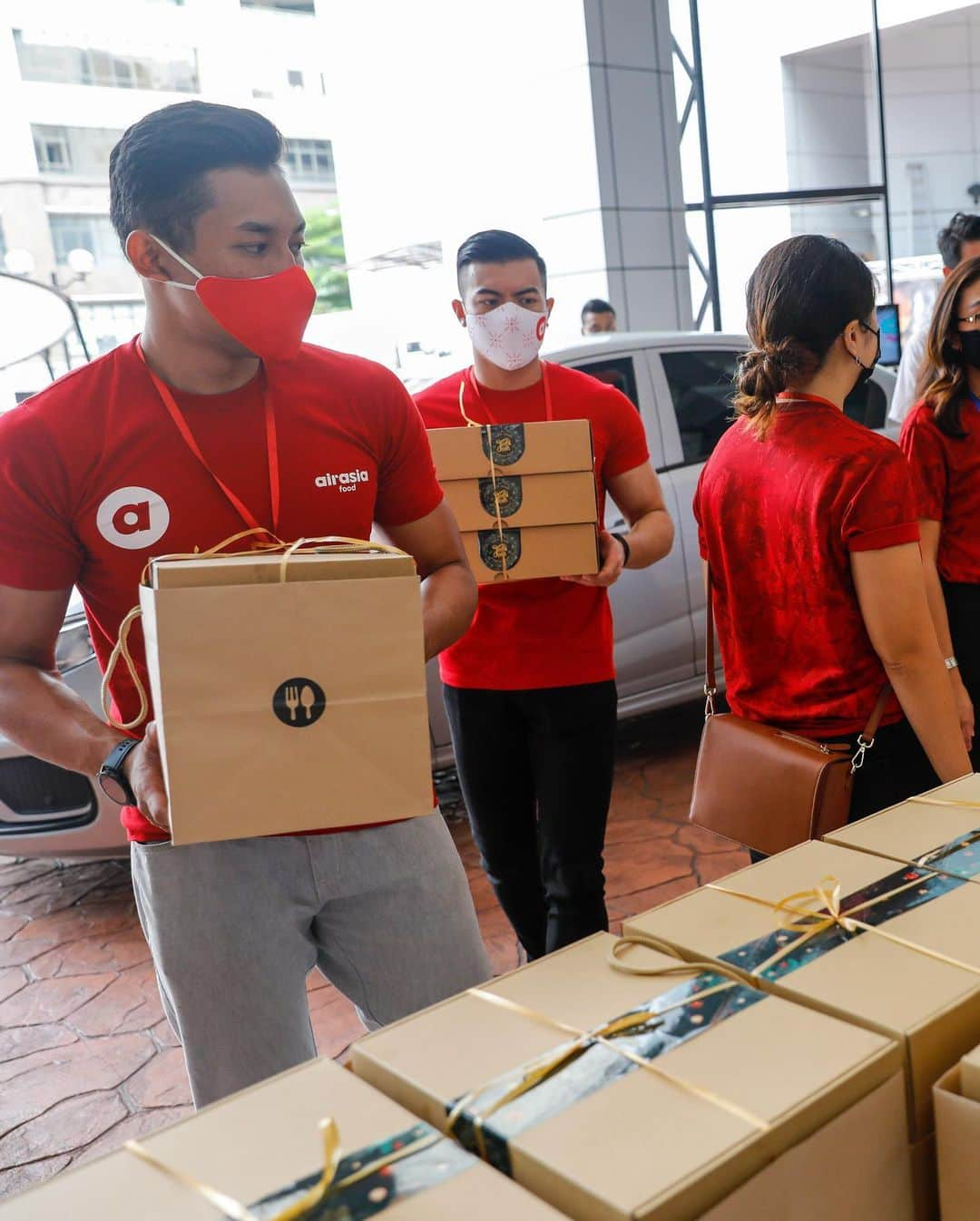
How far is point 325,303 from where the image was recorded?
3041 centimetres

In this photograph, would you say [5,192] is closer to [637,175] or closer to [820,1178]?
[637,175]

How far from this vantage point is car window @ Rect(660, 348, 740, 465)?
439cm

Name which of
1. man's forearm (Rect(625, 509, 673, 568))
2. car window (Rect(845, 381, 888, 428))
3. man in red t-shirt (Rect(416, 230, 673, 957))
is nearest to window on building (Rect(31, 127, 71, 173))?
car window (Rect(845, 381, 888, 428))

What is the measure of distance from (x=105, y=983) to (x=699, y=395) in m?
2.87

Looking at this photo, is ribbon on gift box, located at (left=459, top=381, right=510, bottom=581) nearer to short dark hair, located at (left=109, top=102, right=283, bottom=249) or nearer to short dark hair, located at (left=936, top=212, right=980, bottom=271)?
short dark hair, located at (left=109, top=102, right=283, bottom=249)

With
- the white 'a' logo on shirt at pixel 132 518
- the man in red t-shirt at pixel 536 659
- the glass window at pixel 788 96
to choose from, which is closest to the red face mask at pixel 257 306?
the white 'a' logo on shirt at pixel 132 518

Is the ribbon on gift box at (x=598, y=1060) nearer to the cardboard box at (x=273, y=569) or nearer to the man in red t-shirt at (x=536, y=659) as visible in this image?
the cardboard box at (x=273, y=569)

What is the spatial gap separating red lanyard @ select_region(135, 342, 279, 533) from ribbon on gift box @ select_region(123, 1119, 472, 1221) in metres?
0.79

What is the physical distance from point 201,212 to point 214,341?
0.51 ft

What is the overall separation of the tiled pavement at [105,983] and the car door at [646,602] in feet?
1.45

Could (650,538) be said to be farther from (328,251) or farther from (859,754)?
(328,251)

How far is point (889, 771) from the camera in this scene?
194 centimetres

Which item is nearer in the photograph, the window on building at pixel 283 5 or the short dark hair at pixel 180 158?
the short dark hair at pixel 180 158

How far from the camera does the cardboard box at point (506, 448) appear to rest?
7.52ft
